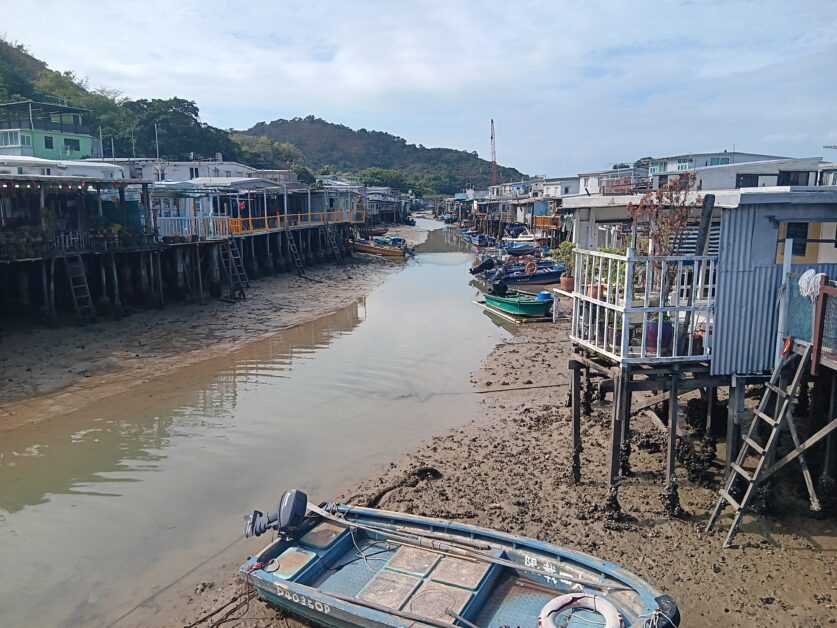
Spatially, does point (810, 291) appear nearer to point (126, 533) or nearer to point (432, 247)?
point (126, 533)

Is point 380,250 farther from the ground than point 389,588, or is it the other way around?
point 380,250

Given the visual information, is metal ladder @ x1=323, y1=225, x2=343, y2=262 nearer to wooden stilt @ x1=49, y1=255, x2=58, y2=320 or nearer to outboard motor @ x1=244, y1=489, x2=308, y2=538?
wooden stilt @ x1=49, y1=255, x2=58, y2=320

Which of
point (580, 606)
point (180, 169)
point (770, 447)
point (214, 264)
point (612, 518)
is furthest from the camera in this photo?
point (180, 169)

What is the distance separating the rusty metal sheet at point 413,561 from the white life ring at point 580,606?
1.62m

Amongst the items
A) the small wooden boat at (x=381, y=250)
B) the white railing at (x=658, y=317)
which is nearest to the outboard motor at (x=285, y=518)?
the white railing at (x=658, y=317)

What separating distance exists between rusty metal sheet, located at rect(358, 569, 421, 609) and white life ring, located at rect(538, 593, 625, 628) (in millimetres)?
1622

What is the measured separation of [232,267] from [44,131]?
2463 cm

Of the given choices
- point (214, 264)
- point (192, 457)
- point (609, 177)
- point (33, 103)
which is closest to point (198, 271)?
point (214, 264)

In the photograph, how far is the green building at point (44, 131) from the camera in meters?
42.9

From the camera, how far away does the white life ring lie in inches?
260

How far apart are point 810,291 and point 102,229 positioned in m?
25.6

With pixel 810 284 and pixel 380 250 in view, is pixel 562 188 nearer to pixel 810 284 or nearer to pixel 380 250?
pixel 380 250

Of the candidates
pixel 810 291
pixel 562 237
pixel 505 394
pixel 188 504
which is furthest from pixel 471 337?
pixel 562 237

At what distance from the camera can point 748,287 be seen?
9.17m
